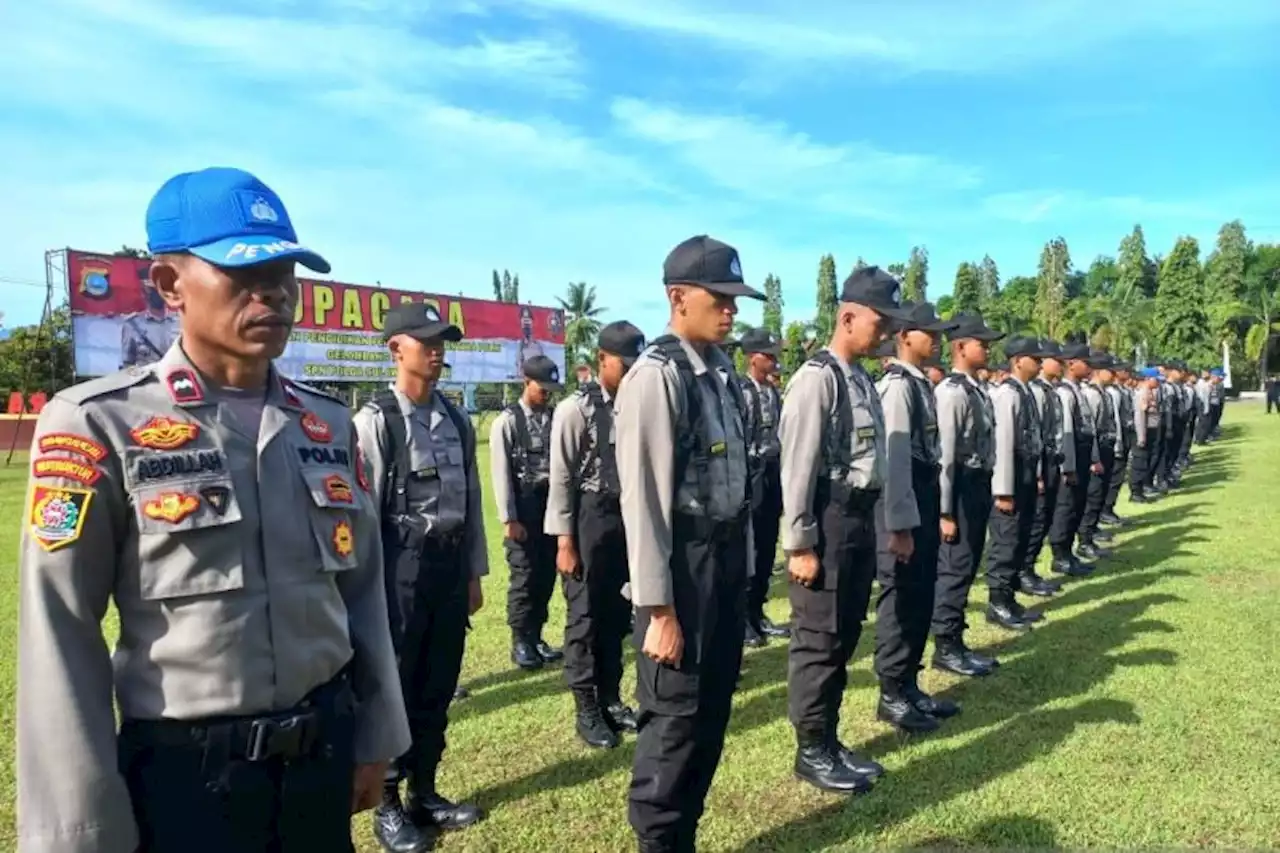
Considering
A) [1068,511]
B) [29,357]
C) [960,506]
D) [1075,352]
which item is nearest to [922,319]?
[960,506]

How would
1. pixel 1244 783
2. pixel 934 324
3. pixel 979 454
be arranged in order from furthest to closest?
1. pixel 979 454
2. pixel 934 324
3. pixel 1244 783

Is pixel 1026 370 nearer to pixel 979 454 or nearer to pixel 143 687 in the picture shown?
pixel 979 454

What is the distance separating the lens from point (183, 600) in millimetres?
1671

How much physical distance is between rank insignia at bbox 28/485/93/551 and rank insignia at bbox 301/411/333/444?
0.44 m

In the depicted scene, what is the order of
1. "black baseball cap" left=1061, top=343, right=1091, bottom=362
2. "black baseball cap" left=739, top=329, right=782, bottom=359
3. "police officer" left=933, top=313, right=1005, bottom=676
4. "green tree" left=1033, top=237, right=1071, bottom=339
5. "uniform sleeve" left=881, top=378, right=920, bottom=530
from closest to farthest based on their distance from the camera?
"uniform sleeve" left=881, top=378, right=920, bottom=530 → "police officer" left=933, top=313, right=1005, bottom=676 → "black baseball cap" left=739, top=329, right=782, bottom=359 → "black baseball cap" left=1061, top=343, right=1091, bottom=362 → "green tree" left=1033, top=237, right=1071, bottom=339

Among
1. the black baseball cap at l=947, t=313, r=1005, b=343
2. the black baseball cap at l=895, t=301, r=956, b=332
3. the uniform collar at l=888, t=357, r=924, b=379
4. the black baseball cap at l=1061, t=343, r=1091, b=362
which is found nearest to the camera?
the black baseball cap at l=895, t=301, r=956, b=332

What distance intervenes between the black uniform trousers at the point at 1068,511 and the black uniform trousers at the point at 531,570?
18.0 feet

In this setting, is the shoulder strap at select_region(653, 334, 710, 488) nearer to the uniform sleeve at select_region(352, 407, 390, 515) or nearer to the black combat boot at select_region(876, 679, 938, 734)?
the uniform sleeve at select_region(352, 407, 390, 515)

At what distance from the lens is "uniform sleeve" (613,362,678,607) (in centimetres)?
302

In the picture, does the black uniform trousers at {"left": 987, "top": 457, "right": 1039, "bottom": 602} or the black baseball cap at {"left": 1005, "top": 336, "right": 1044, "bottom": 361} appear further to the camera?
the black baseball cap at {"left": 1005, "top": 336, "right": 1044, "bottom": 361}

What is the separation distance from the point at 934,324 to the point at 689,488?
282 centimetres

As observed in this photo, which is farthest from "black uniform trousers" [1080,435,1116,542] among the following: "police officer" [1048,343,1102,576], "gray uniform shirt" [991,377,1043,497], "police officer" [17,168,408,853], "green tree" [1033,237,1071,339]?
"green tree" [1033,237,1071,339]

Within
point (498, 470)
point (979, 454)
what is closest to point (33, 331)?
point (498, 470)

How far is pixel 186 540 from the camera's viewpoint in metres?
1.67
